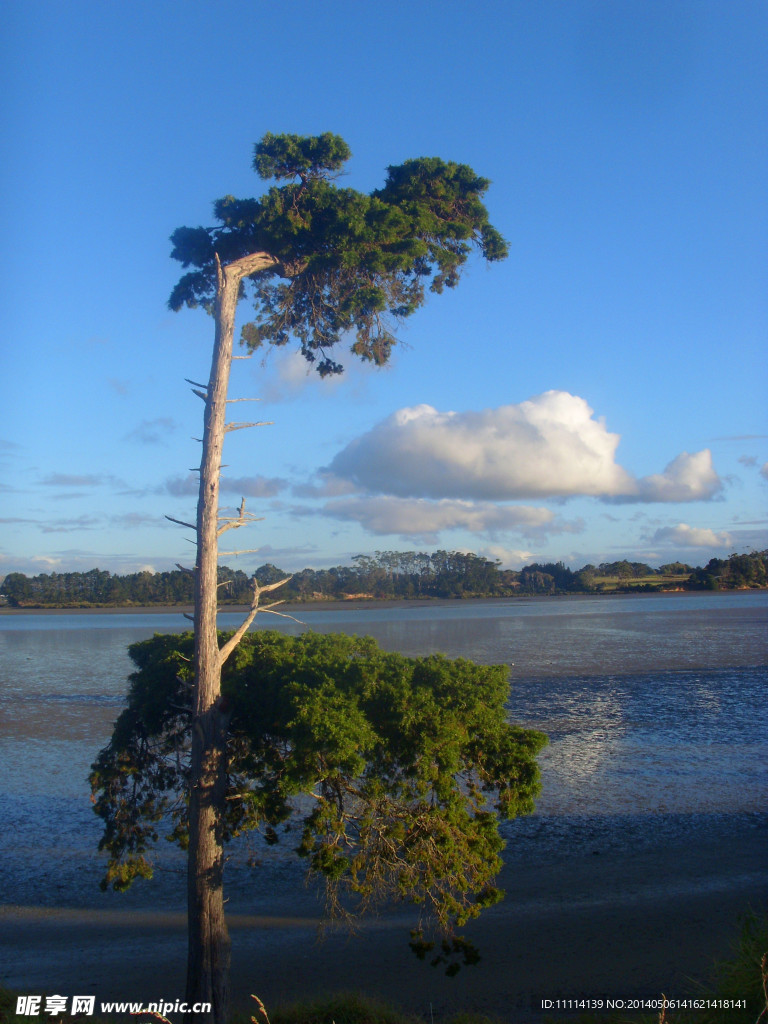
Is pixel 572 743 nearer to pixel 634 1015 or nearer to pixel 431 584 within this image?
pixel 634 1015

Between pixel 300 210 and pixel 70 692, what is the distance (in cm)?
2522

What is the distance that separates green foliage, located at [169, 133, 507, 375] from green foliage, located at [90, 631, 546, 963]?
438 centimetres

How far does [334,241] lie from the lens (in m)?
8.58

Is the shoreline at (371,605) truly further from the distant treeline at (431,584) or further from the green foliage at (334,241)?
the green foliage at (334,241)

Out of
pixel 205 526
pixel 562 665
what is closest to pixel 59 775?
pixel 205 526

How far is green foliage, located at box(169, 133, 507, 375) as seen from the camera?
8.65 m

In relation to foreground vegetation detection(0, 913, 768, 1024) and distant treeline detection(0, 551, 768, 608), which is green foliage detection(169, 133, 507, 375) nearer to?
foreground vegetation detection(0, 913, 768, 1024)

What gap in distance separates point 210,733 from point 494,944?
16.8ft

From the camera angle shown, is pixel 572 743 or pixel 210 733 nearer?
pixel 210 733

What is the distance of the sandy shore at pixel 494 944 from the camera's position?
28.1 ft

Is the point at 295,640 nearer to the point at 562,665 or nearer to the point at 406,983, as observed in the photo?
the point at 406,983

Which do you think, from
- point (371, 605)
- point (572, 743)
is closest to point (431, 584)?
point (371, 605)

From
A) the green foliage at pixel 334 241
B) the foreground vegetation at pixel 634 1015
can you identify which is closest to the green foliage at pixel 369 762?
the foreground vegetation at pixel 634 1015

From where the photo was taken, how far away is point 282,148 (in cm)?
884
